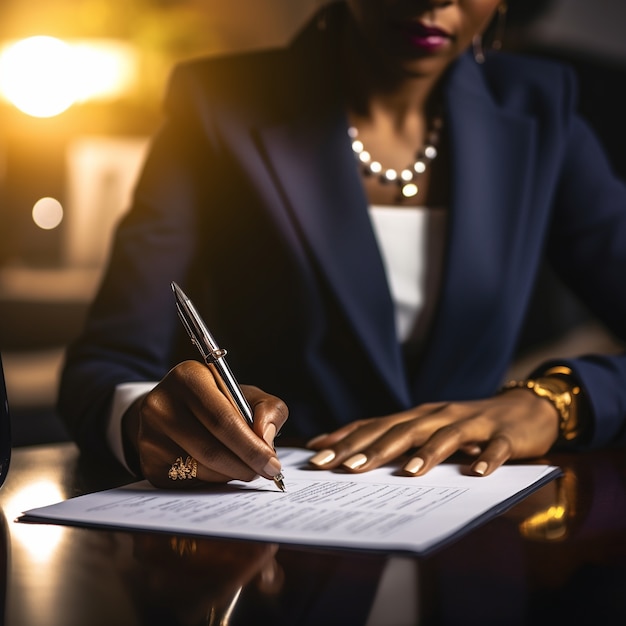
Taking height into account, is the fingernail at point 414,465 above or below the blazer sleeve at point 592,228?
below

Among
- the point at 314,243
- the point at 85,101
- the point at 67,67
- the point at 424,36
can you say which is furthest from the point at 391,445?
the point at 85,101

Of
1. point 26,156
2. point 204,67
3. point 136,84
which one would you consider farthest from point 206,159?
point 26,156

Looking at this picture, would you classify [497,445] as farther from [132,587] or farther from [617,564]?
[132,587]

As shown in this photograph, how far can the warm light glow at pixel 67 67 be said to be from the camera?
15.2 feet

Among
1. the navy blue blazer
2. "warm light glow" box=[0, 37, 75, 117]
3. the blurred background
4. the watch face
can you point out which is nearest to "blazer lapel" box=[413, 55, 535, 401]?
the navy blue blazer

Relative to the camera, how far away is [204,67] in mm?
1160

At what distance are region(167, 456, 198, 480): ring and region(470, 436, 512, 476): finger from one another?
213 millimetres

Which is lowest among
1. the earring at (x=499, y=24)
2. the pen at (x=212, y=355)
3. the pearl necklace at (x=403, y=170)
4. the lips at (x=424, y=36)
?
the pen at (x=212, y=355)

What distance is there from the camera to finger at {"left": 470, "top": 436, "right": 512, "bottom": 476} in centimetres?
71

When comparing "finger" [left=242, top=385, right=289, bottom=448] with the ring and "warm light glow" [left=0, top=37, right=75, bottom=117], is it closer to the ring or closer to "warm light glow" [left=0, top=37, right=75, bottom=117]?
the ring

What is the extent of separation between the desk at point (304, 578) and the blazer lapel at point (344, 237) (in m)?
0.46

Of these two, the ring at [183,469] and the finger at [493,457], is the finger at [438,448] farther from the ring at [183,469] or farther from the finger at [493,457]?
the ring at [183,469]

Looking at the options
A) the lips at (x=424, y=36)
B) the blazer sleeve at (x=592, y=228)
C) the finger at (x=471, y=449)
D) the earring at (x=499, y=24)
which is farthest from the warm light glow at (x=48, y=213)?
the finger at (x=471, y=449)

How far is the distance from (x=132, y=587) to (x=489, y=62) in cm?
100
